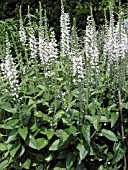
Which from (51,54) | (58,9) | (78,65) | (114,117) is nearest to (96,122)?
(114,117)

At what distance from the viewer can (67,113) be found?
408 cm

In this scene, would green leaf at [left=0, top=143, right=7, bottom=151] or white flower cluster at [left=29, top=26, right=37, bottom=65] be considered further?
white flower cluster at [left=29, top=26, right=37, bottom=65]

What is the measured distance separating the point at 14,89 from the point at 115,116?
1.00 meters

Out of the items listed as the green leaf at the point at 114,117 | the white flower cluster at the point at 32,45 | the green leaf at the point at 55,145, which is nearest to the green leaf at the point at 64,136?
the green leaf at the point at 55,145

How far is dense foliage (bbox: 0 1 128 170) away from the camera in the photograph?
4023mm

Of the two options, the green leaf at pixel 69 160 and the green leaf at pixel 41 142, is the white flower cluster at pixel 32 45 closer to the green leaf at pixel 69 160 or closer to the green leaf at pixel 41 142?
the green leaf at pixel 41 142

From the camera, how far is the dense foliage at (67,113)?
4.02 metres

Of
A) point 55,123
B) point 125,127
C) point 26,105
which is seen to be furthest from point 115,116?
point 26,105

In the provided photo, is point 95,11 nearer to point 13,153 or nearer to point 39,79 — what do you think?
point 39,79

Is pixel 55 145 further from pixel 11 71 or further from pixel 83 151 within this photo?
pixel 11 71

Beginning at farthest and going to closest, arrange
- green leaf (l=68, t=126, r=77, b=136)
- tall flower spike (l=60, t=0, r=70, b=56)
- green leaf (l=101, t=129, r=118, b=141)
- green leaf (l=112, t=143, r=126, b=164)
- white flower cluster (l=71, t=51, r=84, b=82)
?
tall flower spike (l=60, t=0, r=70, b=56) < green leaf (l=112, t=143, r=126, b=164) < green leaf (l=101, t=129, r=118, b=141) < green leaf (l=68, t=126, r=77, b=136) < white flower cluster (l=71, t=51, r=84, b=82)

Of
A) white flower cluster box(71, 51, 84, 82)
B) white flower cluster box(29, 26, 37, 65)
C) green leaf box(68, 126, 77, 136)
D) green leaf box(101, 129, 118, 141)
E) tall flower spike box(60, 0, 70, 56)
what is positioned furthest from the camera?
tall flower spike box(60, 0, 70, 56)

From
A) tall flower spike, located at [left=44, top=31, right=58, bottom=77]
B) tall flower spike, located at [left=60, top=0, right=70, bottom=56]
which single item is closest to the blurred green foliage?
tall flower spike, located at [left=60, top=0, right=70, bottom=56]

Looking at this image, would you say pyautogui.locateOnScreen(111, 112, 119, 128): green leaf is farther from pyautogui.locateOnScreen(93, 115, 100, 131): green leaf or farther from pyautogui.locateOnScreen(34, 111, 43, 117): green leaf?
pyautogui.locateOnScreen(34, 111, 43, 117): green leaf
